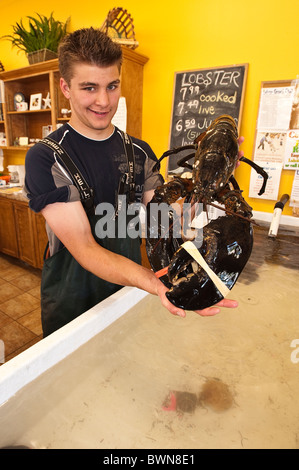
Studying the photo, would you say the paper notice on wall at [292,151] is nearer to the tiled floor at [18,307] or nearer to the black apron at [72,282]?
the black apron at [72,282]

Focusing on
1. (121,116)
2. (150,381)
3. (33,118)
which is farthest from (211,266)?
(33,118)

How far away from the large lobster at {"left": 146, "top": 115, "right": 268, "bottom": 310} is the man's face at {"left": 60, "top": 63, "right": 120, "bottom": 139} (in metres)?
0.38

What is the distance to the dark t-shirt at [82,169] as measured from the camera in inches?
46.4

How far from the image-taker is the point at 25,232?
11.6ft

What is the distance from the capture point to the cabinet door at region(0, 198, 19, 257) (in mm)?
3637

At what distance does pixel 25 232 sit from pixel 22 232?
0.23 ft

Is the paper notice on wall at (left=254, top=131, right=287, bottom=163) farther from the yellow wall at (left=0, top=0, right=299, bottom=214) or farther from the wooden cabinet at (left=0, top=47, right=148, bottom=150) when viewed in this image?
the wooden cabinet at (left=0, top=47, right=148, bottom=150)

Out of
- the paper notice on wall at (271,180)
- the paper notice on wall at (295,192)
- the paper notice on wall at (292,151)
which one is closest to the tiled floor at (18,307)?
the paper notice on wall at (271,180)

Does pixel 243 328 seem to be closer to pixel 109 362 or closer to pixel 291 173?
pixel 109 362

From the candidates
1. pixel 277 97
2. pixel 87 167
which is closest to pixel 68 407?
pixel 87 167

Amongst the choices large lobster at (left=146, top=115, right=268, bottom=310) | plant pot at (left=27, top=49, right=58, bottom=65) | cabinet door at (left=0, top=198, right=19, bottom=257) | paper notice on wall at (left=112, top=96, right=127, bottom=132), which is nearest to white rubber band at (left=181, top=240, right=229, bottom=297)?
large lobster at (left=146, top=115, right=268, bottom=310)

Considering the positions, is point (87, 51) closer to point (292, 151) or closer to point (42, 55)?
point (292, 151)

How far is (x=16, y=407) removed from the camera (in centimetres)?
72

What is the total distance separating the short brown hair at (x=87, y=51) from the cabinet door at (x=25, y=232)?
2.48 m
